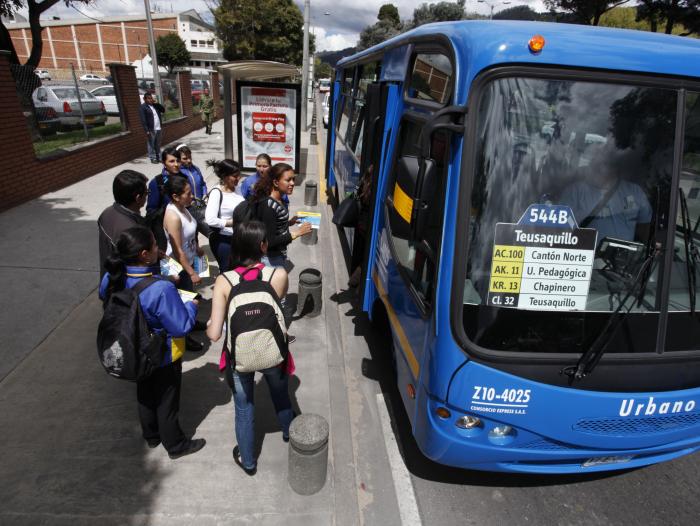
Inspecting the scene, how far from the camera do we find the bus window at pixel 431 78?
116 inches

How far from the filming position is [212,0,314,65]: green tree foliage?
29.6m

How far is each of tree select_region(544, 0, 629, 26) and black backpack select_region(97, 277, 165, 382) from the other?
35554mm

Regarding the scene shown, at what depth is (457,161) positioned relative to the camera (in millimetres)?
2477

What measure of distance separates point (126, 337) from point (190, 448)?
1.20m

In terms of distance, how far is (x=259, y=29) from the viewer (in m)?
34.8

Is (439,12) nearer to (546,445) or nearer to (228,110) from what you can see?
(228,110)

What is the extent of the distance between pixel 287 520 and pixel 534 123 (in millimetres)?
2824

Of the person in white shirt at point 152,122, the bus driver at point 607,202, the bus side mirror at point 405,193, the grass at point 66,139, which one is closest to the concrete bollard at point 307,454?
the bus side mirror at point 405,193

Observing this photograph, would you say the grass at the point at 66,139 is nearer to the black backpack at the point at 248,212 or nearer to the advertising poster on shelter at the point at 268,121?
the advertising poster on shelter at the point at 268,121

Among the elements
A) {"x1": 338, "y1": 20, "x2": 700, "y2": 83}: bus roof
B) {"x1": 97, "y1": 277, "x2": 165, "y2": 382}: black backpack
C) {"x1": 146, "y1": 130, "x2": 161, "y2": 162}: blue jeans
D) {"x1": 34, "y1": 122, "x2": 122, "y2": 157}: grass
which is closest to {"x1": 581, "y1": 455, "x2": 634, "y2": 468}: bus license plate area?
{"x1": 338, "y1": 20, "x2": 700, "y2": 83}: bus roof

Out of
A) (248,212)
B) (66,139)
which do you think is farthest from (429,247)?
(66,139)

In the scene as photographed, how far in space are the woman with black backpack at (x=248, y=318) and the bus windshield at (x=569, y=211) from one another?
3.79ft

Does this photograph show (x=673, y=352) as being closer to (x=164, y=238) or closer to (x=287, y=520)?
(x=287, y=520)

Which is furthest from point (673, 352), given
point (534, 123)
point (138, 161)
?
point (138, 161)
